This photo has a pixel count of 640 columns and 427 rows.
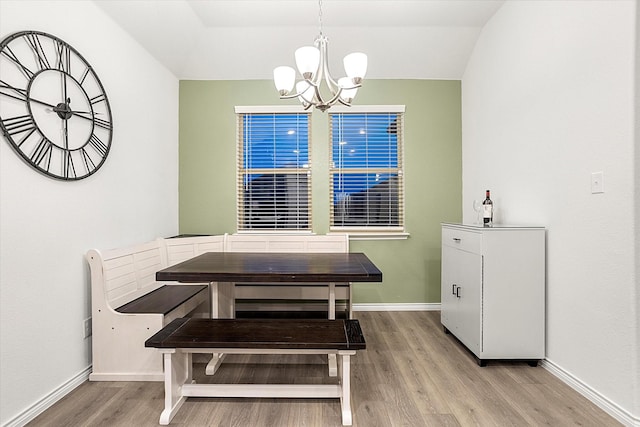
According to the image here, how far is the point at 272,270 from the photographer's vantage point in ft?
6.37

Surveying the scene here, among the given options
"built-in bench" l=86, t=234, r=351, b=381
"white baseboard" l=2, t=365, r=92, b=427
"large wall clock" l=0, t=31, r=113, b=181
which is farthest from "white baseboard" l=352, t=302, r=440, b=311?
"large wall clock" l=0, t=31, r=113, b=181

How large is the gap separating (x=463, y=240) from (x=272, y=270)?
1.61m

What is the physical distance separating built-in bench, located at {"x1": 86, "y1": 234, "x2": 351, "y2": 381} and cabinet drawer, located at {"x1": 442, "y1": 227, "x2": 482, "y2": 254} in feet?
3.34

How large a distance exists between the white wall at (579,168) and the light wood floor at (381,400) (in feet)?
0.93

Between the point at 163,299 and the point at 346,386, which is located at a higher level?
the point at 163,299

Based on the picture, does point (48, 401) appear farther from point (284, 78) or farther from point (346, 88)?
point (346, 88)

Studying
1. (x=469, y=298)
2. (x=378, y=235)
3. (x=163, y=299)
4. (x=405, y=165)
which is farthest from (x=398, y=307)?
(x=163, y=299)

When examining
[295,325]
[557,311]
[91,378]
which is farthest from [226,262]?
[557,311]

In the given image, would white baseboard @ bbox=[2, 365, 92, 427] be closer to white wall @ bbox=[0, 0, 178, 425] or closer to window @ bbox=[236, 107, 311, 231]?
white wall @ bbox=[0, 0, 178, 425]

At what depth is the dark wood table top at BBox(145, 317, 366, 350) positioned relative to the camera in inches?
67.6

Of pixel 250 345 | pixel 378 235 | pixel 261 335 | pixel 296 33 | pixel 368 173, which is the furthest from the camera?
pixel 368 173

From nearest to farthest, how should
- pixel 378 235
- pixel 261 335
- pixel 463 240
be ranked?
pixel 261 335, pixel 463 240, pixel 378 235

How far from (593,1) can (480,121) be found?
1388mm

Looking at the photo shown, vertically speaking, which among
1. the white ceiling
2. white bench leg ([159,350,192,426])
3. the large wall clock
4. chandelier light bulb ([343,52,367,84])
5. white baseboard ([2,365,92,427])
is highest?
the white ceiling
